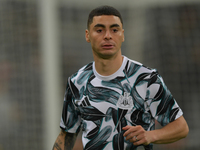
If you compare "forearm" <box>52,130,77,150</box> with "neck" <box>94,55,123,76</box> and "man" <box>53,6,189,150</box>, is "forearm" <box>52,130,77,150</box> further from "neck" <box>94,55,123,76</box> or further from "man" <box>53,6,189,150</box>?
"neck" <box>94,55,123,76</box>

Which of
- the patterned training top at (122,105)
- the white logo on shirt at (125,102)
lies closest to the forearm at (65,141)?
the patterned training top at (122,105)

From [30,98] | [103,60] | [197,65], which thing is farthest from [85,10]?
[103,60]

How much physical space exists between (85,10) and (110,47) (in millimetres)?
4372

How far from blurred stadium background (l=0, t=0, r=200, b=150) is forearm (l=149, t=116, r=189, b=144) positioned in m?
3.58

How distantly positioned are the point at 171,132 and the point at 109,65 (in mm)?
608

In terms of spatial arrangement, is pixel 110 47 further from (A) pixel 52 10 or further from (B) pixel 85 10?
(B) pixel 85 10

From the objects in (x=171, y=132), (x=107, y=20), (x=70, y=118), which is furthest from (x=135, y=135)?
(x=107, y=20)

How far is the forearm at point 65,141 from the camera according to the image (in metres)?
2.53

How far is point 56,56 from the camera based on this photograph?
5.71 meters

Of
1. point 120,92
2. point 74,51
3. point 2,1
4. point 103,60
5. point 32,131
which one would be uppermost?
point 2,1

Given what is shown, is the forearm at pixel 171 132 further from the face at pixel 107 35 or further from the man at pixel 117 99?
the face at pixel 107 35

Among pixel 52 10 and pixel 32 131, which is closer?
pixel 52 10

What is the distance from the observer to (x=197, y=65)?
632 centimetres

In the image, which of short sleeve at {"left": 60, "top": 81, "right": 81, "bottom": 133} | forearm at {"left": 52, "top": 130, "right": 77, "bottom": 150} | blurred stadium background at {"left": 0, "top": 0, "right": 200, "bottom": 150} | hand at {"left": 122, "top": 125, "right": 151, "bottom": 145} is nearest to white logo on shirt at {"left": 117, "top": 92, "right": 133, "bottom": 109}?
hand at {"left": 122, "top": 125, "right": 151, "bottom": 145}
